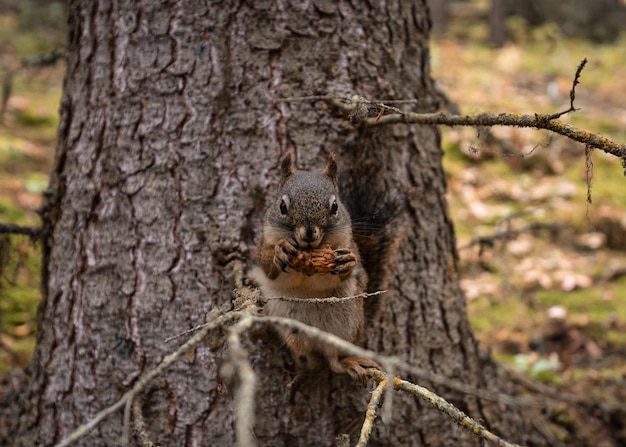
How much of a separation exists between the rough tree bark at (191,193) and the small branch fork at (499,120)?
0.12m

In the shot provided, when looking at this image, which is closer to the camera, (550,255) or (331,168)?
(331,168)

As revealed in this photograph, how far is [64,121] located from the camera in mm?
2057

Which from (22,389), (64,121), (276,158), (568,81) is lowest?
(22,389)

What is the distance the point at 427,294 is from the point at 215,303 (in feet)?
2.43

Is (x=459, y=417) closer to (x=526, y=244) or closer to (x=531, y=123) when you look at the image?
(x=531, y=123)

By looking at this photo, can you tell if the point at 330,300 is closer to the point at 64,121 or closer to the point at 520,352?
the point at 64,121

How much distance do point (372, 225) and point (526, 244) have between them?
3.21m

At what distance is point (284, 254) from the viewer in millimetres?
1540

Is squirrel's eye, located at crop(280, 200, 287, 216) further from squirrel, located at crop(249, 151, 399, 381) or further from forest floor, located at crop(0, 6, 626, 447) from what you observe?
forest floor, located at crop(0, 6, 626, 447)

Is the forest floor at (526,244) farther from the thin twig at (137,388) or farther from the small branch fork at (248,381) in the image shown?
the thin twig at (137,388)

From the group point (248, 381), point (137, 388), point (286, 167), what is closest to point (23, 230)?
point (286, 167)

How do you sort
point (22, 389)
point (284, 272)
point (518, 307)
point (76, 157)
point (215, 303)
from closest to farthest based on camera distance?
point (284, 272) < point (215, 303) < point (76, 157) < point (22, 389) < point (518, 307)

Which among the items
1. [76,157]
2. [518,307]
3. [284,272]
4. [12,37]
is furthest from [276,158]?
[12,37]

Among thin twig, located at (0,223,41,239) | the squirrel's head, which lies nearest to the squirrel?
the squirrel's head
